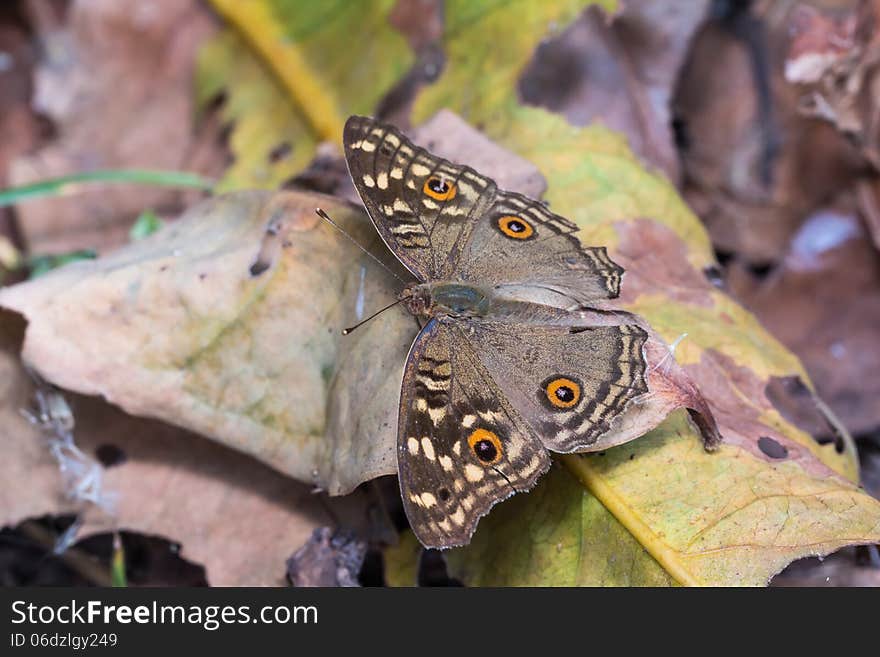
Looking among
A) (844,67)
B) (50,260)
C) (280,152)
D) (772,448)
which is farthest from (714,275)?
(50,260)

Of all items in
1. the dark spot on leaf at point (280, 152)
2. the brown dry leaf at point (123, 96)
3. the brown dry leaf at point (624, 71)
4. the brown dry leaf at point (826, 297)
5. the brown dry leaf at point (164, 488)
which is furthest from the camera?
the brown dry leaf at point (123, 96)

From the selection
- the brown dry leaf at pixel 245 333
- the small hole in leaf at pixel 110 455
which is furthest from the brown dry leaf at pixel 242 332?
the small hole in leaf at pixel 110 455

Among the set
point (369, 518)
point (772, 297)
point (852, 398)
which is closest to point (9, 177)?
point (369, 518)

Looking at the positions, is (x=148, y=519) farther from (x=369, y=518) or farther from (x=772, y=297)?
(x=772, y=297)

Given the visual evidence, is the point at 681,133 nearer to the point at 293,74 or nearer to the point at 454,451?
the point at 293,74

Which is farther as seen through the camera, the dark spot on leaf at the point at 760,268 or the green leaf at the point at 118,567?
the dark spot on leaf at the point at 760,268

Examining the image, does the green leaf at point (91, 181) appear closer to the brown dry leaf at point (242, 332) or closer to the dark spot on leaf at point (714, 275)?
the brown dry leaf at point (242, 332)

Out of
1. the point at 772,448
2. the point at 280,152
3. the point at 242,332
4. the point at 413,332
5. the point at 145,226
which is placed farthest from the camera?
the point at 280,152
